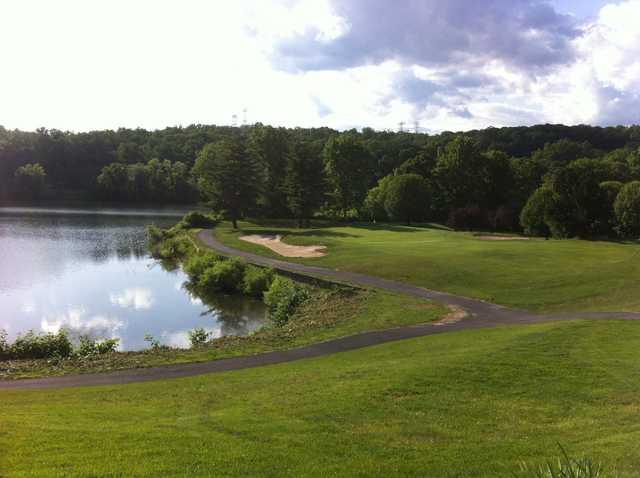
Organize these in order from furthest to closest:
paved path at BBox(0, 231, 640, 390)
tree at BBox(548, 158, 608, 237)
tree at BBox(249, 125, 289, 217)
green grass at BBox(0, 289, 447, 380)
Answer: tree at BBox(249, 125, 289, 217), tree at BBox(548, 158, 608, 237), green grass at BBox(0, 289, 447, 380), paved path at BBox(0, 231, 640, 390)

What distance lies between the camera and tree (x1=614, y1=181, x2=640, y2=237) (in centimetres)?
4919

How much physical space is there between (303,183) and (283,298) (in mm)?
38794

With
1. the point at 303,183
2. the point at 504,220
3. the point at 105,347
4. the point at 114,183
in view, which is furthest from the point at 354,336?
the point at 114,183

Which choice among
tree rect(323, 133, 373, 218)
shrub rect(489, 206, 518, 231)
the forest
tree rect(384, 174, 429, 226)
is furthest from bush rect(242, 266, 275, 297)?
tree rect(323, 133, 373, 218)

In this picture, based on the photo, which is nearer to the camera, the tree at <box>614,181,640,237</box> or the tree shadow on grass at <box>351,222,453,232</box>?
the tree at <box>614,181,640,237</box>

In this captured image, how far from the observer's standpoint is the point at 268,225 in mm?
69312

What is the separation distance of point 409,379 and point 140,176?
116274mm

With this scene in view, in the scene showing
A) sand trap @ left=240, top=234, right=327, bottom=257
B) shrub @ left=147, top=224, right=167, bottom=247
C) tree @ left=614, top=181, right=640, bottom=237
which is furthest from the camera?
shrub @ left=147, top=224, right=167, bottom=247

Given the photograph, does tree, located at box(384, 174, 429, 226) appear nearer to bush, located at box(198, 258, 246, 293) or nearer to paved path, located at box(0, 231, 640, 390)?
bush, located at box(198, 258, 246, 293)

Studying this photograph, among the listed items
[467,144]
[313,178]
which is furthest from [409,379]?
[467,144]

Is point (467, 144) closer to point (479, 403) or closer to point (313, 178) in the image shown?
point (313, 178)

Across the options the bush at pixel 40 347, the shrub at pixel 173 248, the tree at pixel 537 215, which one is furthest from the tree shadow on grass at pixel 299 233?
the bush at pixel 40 347

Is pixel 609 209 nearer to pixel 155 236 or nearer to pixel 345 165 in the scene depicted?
pixel 345 165

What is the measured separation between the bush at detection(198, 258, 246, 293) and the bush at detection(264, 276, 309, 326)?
4458 mm
